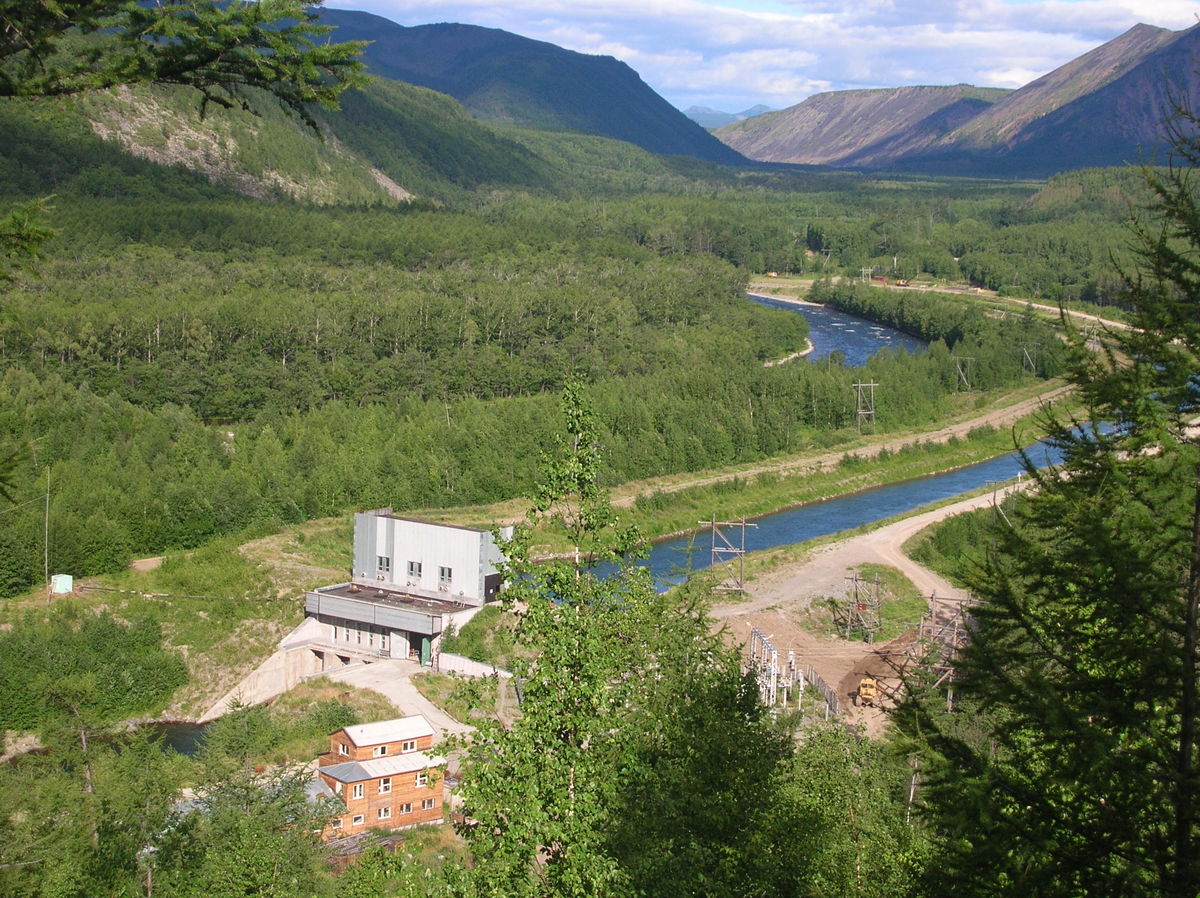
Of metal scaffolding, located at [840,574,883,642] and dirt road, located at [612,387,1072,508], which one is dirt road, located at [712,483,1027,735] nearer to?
metal scaffolding, located at [840,574,883,642]

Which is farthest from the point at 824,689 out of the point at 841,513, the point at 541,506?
the point at 841,513

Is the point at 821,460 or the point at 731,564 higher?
the point at 731,564

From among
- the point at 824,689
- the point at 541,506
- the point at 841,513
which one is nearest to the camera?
the point at 541,506

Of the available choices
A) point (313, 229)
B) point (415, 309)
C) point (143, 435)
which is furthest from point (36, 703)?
point (313, 229)

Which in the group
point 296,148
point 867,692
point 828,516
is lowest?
point 828,516

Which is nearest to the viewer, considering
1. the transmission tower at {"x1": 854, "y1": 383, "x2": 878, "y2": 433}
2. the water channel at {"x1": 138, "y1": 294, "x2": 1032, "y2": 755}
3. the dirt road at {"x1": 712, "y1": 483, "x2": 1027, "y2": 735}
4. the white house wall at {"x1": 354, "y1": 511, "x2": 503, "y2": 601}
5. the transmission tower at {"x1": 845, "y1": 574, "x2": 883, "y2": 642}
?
the dirt road at {"x1": 712, "y1": 483, "x2": 1027, "y2": 735}

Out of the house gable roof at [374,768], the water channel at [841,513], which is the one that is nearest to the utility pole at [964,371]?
the water channel at [841,513]

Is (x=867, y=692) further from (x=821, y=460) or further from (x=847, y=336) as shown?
(x=847, y=336)

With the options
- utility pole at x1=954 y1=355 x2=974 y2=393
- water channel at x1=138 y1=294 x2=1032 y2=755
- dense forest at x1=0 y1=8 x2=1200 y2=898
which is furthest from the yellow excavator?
utility pole at x1=954 y1=355 x2=974 y2=393

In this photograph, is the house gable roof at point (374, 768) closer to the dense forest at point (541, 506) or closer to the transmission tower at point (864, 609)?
the dense forest at point (541, 506)
